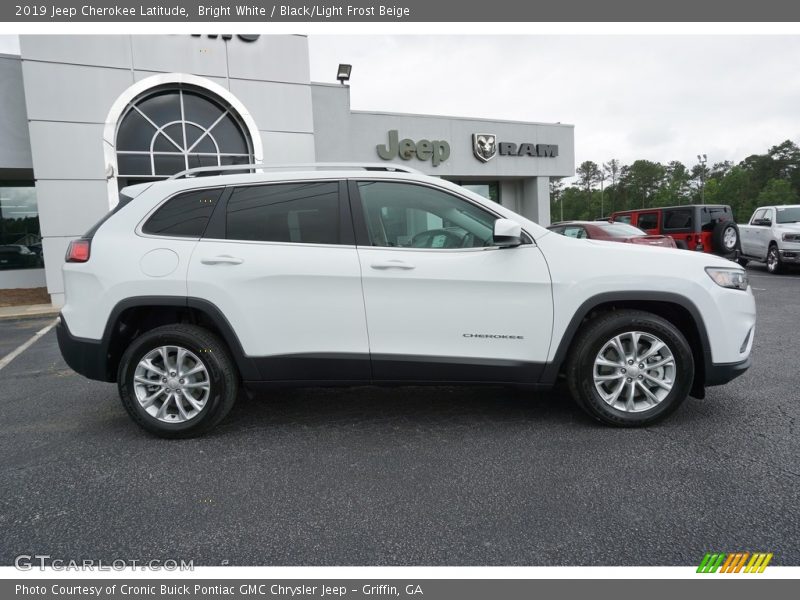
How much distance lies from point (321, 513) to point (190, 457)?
3.91ft

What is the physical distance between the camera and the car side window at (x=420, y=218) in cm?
362

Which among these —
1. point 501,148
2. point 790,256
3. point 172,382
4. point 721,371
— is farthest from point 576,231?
point 172,382

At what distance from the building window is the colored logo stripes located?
59.2 ft

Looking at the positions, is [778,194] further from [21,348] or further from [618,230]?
[21,348]

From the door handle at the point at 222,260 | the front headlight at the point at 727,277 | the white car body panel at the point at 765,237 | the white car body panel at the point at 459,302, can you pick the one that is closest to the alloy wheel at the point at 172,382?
the door handle at the point at 222,260

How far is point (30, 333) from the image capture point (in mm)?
8883

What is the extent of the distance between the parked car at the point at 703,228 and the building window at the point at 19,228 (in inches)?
650

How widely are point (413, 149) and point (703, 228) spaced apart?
8.94m

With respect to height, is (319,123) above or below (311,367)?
above

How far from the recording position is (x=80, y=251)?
145 inches

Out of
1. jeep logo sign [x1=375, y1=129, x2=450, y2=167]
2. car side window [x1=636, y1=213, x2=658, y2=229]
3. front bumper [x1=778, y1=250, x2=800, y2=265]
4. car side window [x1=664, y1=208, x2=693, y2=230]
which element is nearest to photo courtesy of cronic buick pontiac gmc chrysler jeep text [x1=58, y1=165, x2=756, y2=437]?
car side window [x1=664, y1=208, x2=693, y2=230]
